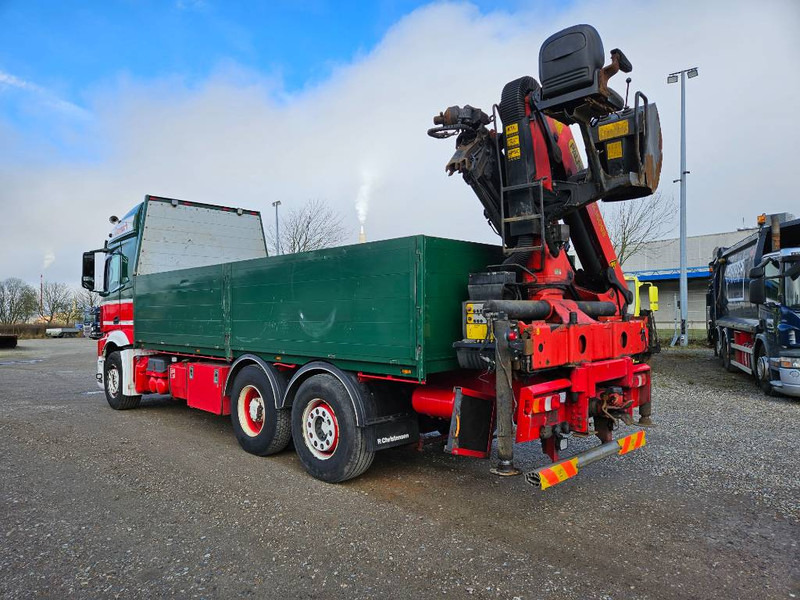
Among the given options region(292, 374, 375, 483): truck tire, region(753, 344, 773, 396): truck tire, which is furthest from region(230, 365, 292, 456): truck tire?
region(753, 344, 773, 396): truck tire

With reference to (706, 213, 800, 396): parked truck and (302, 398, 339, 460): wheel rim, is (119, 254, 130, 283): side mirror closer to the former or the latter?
(302, 398, 339, 460): wheel rim

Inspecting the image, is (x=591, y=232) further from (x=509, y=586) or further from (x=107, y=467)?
(x=107, y=467)

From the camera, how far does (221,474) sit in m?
5.46

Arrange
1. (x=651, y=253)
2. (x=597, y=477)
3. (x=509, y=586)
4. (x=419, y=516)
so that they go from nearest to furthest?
(x=509, y=586) → (x=419, y=516) → (x=597, y=477) → (x=651, y=253)

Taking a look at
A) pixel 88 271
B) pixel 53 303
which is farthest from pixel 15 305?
pixel 88 271

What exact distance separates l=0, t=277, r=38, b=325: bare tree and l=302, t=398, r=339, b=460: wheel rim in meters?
65.1

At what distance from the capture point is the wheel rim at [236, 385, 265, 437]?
6.32 meters

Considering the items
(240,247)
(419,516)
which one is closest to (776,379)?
(419,516)

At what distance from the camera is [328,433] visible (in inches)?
206

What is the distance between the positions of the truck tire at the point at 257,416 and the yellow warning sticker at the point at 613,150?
4119 mm

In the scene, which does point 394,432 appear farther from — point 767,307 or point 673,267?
point 673,267

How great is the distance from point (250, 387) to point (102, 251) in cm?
536

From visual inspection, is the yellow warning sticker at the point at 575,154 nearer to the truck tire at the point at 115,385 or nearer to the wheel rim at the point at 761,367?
the wheel rim at the point at 761,367

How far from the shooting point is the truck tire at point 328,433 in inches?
195
